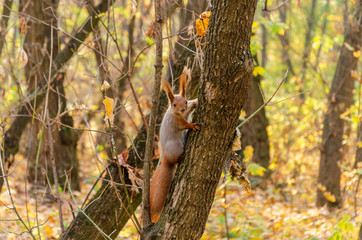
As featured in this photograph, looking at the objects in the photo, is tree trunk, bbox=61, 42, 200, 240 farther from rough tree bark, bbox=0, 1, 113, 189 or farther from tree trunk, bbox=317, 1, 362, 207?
tree trunk, bbox=317, 1, 362, 207

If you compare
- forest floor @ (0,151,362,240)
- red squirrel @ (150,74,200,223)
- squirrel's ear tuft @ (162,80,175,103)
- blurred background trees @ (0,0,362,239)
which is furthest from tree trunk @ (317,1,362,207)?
squirrel's ear tuft @ (162,80,175,103)

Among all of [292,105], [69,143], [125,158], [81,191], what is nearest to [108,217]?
[125,158]

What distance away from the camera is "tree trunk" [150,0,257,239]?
95.0 inches

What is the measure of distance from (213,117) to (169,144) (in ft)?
2.37

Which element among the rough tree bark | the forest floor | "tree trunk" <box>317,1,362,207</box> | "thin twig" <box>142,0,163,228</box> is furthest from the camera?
"tree trunk" <box>317,1,362,207</box>

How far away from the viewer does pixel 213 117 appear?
2482 millimetres

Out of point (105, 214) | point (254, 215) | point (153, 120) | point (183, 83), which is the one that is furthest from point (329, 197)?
point (153, 120)

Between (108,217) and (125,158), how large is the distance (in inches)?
22.0

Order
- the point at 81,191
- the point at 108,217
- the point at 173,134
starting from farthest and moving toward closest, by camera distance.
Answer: the point at 81,191 → the point at 108,217 → the point at 173,134

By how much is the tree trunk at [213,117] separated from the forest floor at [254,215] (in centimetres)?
283

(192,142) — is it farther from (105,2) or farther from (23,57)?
(105,2)

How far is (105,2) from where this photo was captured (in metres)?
5.34

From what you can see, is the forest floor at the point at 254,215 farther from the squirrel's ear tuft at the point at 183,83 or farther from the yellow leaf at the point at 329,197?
the squirrel's ear tuft at the point at 183,83

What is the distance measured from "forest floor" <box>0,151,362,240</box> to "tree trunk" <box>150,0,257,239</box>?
9.27 feet
